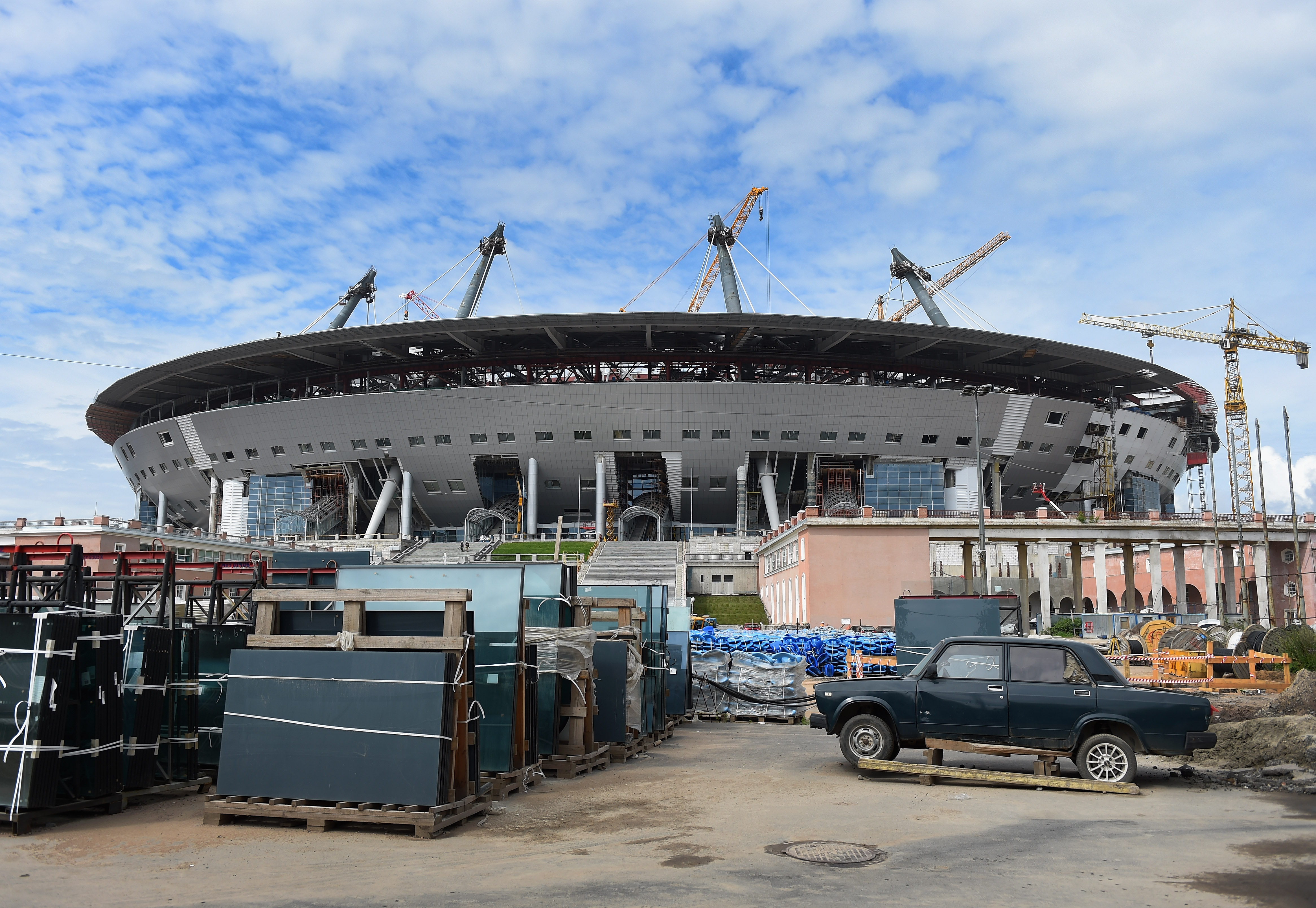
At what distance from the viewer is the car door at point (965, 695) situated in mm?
11930

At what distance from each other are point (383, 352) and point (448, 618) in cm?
6452

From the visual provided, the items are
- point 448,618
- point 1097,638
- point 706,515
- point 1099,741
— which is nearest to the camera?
point 448,618

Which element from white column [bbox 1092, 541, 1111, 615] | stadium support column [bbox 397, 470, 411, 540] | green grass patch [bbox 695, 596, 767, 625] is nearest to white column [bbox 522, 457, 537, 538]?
stadium support column [bbox 397, 470, 411, 540]

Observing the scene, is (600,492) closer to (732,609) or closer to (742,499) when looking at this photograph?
(742,499)

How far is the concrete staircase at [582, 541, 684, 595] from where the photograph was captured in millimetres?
56625

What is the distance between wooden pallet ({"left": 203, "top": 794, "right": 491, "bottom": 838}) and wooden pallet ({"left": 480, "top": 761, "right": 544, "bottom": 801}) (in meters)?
1.23

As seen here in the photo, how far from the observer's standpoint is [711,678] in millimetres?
21422

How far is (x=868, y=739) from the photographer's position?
1281 centimetres

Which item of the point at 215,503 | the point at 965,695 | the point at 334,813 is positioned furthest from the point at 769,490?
the point at 334,813

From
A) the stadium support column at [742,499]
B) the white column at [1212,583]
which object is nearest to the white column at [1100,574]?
the white column at [1212,583]

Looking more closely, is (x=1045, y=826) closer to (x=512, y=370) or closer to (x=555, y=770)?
(x=555, y=770)

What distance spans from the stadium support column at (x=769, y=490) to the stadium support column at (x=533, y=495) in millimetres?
16173

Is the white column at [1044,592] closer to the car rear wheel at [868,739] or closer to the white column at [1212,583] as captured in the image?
the white column at [1212,583]

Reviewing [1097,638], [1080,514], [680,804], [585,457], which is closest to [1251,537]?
[1080,514]
